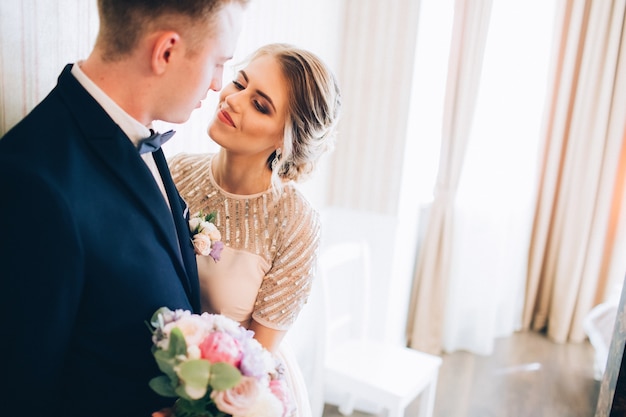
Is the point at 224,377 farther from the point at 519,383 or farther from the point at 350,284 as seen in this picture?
the point at 519,383

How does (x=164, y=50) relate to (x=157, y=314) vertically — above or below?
above

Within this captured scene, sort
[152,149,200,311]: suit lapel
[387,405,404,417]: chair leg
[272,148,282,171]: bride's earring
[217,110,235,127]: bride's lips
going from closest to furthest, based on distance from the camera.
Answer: [152,149,200,311]: suit lapel → [217,110,235,127]: bride's lips → [272,148,282,171]: bride's earring → [387,405,404,417]: chair leg

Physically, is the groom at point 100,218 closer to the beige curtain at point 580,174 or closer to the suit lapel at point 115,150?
the suit lapel at point 115,150

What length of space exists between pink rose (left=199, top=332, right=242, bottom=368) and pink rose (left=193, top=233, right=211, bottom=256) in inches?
11.3

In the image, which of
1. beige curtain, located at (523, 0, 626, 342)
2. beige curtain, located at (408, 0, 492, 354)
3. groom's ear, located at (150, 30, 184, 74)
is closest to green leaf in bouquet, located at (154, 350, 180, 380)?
groom's ear, located at (150, 30, 184, 74)

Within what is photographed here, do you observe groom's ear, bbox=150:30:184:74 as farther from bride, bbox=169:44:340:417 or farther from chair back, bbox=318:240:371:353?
chair back, bbox=318:240:371:353

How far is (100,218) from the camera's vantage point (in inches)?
31.9

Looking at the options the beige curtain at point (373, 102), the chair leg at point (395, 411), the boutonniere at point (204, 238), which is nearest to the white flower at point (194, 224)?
the boutonniere at point (204, 238)

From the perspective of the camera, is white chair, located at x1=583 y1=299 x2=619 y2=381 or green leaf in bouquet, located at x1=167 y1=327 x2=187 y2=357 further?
white chair, located at x1=583 y1=299 x2=619 y2=381

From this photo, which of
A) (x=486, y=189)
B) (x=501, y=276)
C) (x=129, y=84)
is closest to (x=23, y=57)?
(x=129, y=84)

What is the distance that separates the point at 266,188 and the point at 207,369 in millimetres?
715

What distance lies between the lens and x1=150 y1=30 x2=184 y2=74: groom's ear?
2.74ft

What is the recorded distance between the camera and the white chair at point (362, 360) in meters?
2.25

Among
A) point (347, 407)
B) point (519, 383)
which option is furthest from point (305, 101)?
point (519, 383)
